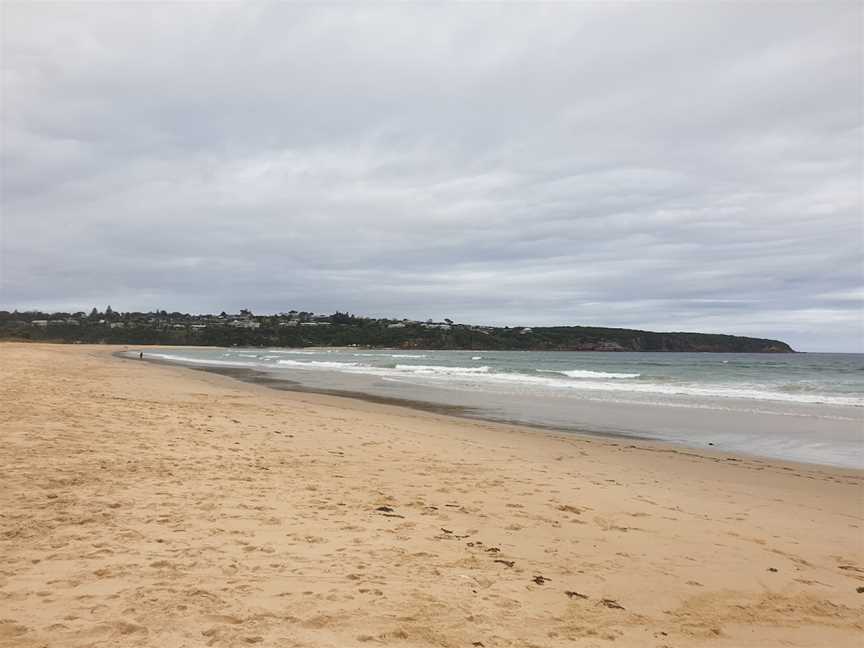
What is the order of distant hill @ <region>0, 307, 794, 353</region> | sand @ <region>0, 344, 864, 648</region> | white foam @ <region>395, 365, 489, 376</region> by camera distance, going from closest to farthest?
sand @ <region>0, 344, 864, 648</region> < white foam @ <region>395, 365, 489, 376</region> < distant hill @ <region>0, 307, 794, 353</region>

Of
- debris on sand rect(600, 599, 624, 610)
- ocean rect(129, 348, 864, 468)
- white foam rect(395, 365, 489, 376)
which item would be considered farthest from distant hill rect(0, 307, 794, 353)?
debris on sand rect(600, 599, 624, 610)

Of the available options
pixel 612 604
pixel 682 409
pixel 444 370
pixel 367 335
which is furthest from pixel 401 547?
pixel 367 335

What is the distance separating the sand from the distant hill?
115 metres

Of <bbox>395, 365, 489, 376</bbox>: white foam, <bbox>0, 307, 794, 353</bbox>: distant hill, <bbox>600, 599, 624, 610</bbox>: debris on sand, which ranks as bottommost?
<bbox>600, 599, 624, 610</bbox>: debris on sand

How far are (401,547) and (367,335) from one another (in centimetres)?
12633

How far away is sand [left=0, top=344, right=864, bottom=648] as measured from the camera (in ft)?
11.7

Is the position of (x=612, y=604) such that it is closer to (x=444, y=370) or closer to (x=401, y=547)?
(x=401, y=547)

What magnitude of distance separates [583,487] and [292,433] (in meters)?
5.69

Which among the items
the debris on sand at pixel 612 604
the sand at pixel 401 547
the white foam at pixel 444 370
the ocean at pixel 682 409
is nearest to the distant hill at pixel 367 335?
the white foam at pixel 444 370

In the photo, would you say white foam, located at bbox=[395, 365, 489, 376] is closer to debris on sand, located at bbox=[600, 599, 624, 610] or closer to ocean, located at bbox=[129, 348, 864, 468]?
ocean, located at bbox=[129, 348, 864, 468]

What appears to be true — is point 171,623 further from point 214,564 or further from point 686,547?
point 686,547

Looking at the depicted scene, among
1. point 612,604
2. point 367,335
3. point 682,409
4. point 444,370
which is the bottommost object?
point 612,604

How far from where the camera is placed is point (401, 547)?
4.88 meters

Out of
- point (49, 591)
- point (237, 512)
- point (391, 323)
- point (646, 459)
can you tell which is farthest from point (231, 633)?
point (391, 323)
